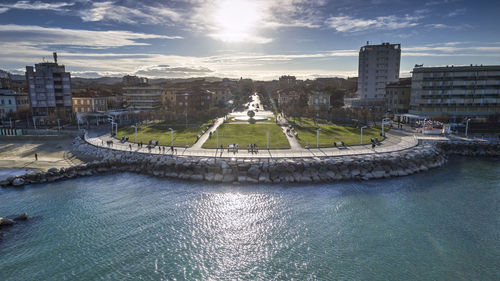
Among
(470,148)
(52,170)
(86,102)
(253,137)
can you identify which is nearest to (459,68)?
(470,148)

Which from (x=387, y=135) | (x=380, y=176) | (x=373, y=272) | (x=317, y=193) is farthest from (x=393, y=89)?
(x=373, y=272)

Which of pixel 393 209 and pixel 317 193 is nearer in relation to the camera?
pixel 393 209

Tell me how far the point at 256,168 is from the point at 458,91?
65988 millimetres

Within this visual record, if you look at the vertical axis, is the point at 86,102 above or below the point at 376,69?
below

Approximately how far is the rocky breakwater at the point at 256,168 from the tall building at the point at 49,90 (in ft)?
175

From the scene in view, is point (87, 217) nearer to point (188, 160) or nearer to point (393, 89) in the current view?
point (188, 160)

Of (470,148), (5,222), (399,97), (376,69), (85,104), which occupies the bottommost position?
(5,222)

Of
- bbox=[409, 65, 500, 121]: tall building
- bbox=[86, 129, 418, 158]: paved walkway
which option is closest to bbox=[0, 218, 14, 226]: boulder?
bbox=[86, 129, 418, 158]: paved walkway

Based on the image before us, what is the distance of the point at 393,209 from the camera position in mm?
31500

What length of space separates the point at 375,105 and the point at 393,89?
2189 centimetres

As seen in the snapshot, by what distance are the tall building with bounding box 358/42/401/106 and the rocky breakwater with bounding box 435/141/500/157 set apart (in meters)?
65.4

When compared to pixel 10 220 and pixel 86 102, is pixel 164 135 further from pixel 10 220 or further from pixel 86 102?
pixel 86 102

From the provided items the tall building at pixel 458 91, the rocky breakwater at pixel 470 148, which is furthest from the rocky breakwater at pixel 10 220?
the tall building at pixel 458 91

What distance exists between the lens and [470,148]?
5438 centimetres
